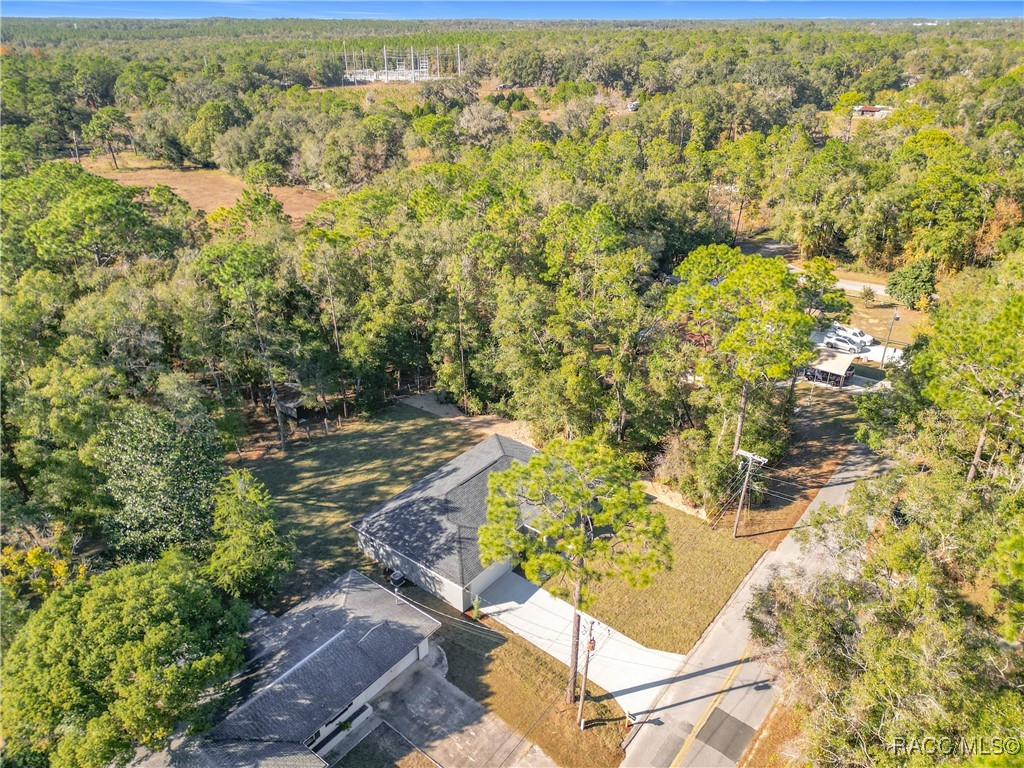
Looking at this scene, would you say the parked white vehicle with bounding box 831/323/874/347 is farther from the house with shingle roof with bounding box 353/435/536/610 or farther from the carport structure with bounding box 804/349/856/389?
the house with shingle roof with bounding box 353/435/536/610

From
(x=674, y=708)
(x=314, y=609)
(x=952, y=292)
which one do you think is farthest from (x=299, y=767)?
(x=952, y=292)

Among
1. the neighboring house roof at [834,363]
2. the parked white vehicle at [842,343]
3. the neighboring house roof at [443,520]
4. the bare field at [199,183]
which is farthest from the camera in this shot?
the bare field at [199,183]

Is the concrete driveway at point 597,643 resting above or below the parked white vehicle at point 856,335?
below

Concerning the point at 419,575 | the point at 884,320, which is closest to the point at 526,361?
the point at 419,575

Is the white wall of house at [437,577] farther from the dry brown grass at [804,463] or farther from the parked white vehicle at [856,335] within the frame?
the parked white vehicle at [856,335]

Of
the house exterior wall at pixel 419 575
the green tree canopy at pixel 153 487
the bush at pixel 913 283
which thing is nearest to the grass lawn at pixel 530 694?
the house exterior wall at pixel 419 575
